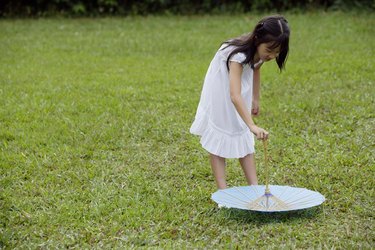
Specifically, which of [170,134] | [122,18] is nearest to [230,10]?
[122,18]

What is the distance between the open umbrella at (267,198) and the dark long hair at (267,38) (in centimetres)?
50

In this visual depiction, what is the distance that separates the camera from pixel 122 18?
36.4ft

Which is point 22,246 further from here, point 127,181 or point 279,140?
point 279,140

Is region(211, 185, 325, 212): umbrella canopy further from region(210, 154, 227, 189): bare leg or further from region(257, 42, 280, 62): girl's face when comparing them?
region(257, 42, 280, 62): girl's face

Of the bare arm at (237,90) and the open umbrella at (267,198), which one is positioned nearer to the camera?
the open umbrella at (267,198)

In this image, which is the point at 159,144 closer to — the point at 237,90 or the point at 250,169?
the point at 250,169

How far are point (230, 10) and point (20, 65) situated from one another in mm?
4718

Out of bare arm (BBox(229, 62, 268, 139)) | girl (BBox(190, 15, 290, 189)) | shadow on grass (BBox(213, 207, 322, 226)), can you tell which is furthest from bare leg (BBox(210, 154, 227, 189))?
bare arm (BBox(229, 62, 268, 139))

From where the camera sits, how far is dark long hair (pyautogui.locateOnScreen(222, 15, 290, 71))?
11.7 ft

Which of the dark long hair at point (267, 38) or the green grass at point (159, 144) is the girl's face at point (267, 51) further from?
the green grass at point (159, 144)

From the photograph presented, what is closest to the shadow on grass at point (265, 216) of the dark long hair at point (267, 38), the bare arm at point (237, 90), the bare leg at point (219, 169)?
the bare leg at point (219, 169)

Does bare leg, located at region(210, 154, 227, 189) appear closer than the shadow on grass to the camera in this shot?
No

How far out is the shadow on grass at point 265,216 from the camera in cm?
361

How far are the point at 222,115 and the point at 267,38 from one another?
516 mm
